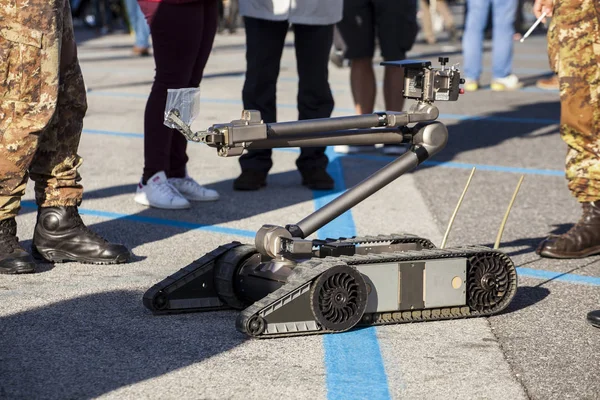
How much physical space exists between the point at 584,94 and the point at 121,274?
2461 mm

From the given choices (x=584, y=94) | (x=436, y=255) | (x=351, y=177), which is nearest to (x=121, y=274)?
(x=436, y=255)

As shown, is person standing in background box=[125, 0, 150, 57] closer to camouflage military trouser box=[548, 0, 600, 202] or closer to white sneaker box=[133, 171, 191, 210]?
white sneaker box=[133, 171, 191, 210]

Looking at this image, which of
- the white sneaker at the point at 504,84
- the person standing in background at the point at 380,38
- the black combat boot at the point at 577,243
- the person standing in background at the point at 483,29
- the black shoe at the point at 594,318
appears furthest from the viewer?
the white sneaker at the point at 504,84

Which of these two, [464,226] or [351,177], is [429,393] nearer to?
[464,226]

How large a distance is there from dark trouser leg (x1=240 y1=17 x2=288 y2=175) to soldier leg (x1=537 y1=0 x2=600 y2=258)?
1.86 m

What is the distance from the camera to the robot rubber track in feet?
11.8

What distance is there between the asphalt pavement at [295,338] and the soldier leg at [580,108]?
0.42ft

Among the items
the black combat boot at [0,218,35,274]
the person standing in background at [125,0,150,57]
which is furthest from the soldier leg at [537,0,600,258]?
the person standing in background at [125,0,150,57]

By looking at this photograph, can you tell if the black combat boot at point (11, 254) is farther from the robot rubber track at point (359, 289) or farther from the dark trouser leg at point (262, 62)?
the dark trouser leg at point (262, 62)

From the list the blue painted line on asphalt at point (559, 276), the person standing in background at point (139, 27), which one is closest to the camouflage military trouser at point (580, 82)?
the blue painted line on asphalt at point (559, 276)

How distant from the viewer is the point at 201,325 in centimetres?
383

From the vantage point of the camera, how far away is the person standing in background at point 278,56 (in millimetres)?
6250

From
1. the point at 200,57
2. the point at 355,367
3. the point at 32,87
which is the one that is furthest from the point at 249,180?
the point at 355,367

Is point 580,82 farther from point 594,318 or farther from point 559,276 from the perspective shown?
point 594,318
